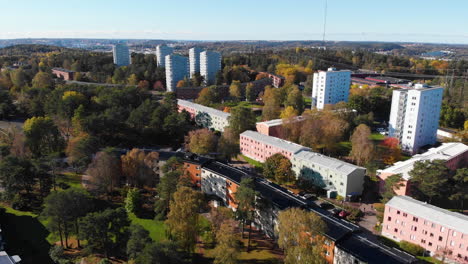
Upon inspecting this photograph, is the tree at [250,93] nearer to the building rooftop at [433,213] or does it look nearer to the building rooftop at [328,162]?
the building rooftop at [328,162]

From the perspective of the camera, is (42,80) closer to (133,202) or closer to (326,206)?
(133,202)

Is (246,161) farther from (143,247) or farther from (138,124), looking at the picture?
(143,247)

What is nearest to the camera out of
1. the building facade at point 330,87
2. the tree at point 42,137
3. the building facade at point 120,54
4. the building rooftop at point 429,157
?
the building rooftop at point 429,157

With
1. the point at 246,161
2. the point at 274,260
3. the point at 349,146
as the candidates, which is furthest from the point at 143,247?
the point at 349,146

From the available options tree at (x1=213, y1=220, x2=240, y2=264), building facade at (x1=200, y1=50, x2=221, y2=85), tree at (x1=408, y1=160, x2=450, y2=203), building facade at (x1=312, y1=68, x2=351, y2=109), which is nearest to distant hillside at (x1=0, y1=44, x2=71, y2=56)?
building facade at (x1=200, y1=50, x2=221, y2=85)

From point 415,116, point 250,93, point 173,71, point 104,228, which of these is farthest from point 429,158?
point 173,71

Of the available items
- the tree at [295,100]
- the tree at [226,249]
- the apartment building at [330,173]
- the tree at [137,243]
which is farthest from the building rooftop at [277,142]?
the tree at [137,243]
